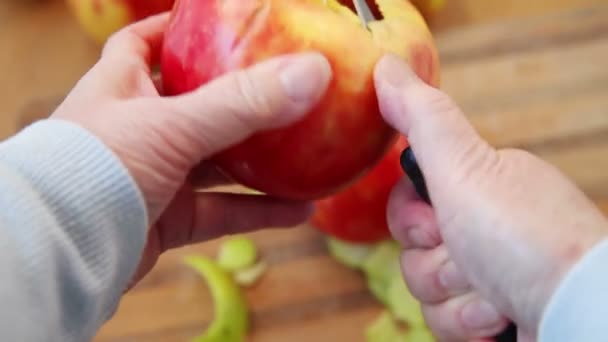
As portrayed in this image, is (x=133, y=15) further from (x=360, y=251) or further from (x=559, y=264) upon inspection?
(x=559, y=264)

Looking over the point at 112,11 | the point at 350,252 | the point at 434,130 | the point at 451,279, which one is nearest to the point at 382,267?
the point at 350,252

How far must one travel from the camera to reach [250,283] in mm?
801

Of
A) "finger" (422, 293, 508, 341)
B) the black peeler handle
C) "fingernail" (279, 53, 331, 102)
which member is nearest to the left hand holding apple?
"fingernail" (279, 53, 331, 102)

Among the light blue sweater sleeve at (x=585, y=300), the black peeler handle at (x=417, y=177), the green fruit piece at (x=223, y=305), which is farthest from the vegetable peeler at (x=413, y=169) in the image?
the green fruit piece at (x=223, y=305)

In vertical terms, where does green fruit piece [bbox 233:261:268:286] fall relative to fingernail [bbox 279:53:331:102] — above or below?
below

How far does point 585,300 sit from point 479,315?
0.16 m

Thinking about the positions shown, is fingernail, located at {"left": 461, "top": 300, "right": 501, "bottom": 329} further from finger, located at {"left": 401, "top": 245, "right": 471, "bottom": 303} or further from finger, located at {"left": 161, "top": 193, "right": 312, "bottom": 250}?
finger, located at {"left": 161, "top": 193, "right": 312, "bottom": 250}

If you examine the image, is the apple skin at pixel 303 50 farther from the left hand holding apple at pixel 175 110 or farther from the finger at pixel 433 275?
the finger at pixel 433 275

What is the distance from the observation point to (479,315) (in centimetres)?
61

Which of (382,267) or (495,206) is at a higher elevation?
(495,206)

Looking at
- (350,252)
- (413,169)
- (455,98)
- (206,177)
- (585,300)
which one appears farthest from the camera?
(455,98)

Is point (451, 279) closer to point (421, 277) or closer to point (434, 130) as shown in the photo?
point (421, 277)

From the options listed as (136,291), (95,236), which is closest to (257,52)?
(95,236)

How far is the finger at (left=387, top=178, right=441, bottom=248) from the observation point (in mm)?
639
